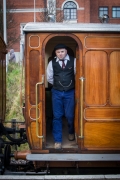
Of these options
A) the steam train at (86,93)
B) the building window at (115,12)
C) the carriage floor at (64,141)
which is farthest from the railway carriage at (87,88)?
the building window at (115,12)

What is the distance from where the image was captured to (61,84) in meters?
5.67

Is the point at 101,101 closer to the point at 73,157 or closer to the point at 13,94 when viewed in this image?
the point at 73,157

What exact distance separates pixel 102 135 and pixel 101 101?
61 centimetres

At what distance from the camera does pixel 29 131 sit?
18.1 feet

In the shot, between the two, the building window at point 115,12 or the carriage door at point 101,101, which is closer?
the carriage door at point 101,101

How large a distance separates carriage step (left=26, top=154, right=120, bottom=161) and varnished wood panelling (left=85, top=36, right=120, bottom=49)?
1928 mm

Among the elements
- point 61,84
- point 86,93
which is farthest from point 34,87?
point 86,93

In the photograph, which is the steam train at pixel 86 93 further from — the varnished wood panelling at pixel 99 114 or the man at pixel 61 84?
the man at pixel 61 84

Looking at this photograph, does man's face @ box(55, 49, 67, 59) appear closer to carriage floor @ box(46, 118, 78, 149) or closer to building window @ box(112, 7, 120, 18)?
carriage floor @ box(46, 118, 78, 149)

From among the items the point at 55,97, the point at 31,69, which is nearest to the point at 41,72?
the point at 31,69

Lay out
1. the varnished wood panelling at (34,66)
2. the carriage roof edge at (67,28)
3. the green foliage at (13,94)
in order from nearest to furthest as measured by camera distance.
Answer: the carriage roof edge at (67,28) < the varnished wood panelling at (34,66) < the green foliage at (13,94)

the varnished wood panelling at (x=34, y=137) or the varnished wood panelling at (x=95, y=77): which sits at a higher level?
the varnished wood panelling at (x=95, y=77)

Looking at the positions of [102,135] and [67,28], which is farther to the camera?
[102,135]

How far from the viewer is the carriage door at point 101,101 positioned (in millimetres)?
5484
